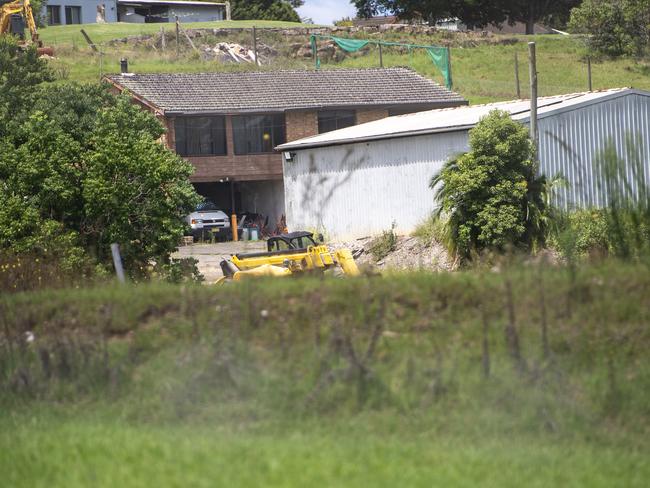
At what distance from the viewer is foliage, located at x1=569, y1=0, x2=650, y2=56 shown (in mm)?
65938

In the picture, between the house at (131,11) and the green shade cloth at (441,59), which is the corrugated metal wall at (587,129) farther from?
the house at (131,11)

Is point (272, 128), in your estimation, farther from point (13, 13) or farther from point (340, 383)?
point (340, 383)

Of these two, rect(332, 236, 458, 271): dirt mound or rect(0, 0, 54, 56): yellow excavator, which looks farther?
rect(0, 0, 54, 56): yellow excavator

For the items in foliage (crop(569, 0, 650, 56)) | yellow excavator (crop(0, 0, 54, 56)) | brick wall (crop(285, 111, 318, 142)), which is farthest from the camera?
foliage (crop(569, 0, 650, 56))

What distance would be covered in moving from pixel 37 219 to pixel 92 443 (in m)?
12.9

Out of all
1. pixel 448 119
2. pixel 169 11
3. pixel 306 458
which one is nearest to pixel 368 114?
pixel 448 119

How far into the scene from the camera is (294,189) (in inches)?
1496

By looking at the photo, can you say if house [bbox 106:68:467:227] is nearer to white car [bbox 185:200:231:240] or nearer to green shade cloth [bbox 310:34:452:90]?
white car [bbox 185:200:231:240]

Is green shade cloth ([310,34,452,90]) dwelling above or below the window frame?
above

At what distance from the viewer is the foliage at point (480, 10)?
81312 mm

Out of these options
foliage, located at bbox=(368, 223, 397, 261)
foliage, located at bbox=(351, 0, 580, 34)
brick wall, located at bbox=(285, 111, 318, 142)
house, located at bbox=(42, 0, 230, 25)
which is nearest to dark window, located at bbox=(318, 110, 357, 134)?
brick wall, located at bbox=(285, 111, 318, 142)

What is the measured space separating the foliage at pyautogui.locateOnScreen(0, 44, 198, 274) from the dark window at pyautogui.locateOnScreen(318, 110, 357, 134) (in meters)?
23.7

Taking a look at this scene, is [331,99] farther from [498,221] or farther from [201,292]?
[201,292]

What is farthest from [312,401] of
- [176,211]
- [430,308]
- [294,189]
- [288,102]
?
[288,102]
